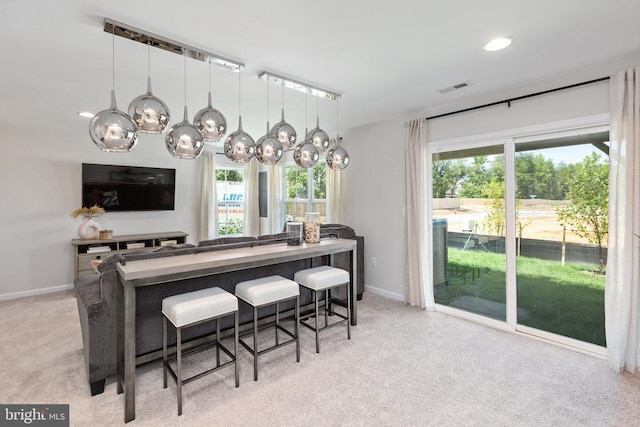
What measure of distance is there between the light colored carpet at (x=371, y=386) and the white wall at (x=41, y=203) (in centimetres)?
178

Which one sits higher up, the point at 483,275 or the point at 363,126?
the point at 363,126

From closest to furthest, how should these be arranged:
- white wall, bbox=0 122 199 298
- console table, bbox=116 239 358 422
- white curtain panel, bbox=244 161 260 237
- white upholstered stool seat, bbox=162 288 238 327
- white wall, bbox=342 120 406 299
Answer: console table, bbox=116 239 358 422, white upholstered stool seat, bbox=162 288 238 327, white wall, bbox=342 120 406 299, white wall, bbox=0 122 199 298, white curtain panel, bbox=244 161 260 237

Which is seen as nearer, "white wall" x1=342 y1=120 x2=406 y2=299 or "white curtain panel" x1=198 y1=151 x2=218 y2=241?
"white wall" x1=342 y1=120 x2=406 y2=299

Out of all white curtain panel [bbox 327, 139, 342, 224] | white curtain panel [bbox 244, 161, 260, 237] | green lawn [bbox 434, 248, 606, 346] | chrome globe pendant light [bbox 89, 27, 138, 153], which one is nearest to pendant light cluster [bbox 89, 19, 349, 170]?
chrome globe pendant light [bbox 89, 27, 138, 153]

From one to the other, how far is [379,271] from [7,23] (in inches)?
173

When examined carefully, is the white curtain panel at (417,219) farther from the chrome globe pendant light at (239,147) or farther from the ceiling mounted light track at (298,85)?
the chrome globe pendant light at (239,147)

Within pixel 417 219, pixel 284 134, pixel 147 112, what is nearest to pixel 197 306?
pixel 147 112

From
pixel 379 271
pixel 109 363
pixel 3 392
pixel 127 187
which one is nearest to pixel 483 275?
pixel 379 271

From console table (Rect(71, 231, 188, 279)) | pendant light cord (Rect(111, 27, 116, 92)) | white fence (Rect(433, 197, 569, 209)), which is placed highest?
pendant light cord (Rect(111, 27, 116, 92))

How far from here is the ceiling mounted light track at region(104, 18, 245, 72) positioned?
1968 millimetres

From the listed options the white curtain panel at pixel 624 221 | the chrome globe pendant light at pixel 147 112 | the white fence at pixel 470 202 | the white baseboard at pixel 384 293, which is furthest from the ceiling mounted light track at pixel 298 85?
the white baseboard at pixel 384 293

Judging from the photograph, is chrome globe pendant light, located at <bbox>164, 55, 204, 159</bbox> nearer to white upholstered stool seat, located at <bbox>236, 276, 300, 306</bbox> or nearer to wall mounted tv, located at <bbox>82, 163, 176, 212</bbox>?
white upholstered stool seat, located at <bbox>236, 276, 300, 306</bbox>

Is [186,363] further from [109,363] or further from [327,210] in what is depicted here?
[327,210]

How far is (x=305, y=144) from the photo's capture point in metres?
3.05
